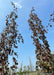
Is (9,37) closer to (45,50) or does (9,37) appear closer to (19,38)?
(19,38)

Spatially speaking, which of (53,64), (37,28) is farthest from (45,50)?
(37,28)

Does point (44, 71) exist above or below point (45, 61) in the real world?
below

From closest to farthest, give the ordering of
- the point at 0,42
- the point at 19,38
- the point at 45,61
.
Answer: the point at 45,61
the point at 0,42
the point at 19,38

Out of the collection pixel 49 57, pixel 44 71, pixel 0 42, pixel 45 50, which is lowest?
pixel 44 71

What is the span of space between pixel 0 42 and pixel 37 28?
5.75ft

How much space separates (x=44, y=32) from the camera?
425 centimetres

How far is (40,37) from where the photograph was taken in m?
4.19

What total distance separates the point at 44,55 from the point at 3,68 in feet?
5.31

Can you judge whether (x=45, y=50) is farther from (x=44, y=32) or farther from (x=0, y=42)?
(x=0, y=42)

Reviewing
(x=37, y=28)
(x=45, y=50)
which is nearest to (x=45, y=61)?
(x=45, y=50)

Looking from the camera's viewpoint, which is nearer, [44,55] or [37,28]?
[44,55]

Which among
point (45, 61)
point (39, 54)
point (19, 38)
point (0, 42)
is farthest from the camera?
point (19, 38)

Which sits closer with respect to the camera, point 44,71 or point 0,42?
point 44,71

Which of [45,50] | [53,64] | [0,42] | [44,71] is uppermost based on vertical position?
[0,42]
